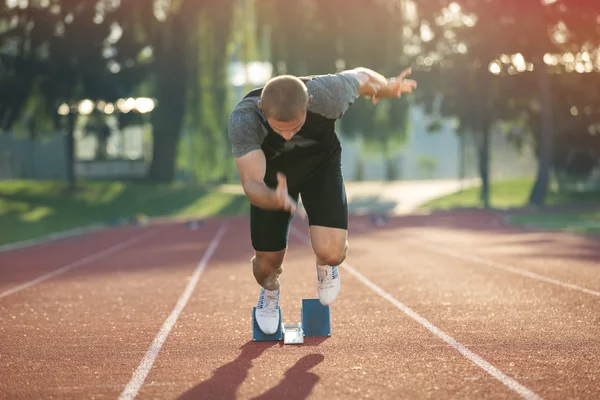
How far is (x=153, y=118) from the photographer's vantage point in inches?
1464

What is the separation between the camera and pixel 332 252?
21.4ft

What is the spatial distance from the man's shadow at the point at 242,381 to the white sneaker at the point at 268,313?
429 millimetres

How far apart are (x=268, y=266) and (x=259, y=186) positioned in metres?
1.53

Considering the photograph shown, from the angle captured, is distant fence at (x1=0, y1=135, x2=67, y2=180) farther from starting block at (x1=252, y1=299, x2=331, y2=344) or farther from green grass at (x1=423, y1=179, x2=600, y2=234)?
starting block at (x1=252, y1=299, x2=331, y2=344)

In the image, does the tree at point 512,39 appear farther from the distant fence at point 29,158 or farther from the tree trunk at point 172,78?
the distant fence at point 29,158

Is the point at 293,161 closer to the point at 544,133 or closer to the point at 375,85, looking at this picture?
the point at 375,85

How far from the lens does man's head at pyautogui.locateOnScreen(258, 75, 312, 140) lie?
5.20 meters

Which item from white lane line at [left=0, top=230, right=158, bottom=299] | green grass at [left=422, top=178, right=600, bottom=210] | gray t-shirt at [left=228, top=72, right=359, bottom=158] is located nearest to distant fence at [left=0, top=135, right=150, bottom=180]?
green grass at [left=422, top=178, right=600, bottom=210]

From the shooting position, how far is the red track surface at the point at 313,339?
5.59 meters

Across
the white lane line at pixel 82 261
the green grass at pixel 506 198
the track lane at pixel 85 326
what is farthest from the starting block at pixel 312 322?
the green grass at pixel 506 198

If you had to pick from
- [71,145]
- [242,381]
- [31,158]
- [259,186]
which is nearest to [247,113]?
[259,186]

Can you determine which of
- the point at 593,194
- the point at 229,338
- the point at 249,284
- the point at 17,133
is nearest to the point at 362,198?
the point at 593,194

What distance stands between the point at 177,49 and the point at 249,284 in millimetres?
27038

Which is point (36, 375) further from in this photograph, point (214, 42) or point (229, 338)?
point (214, 42)
